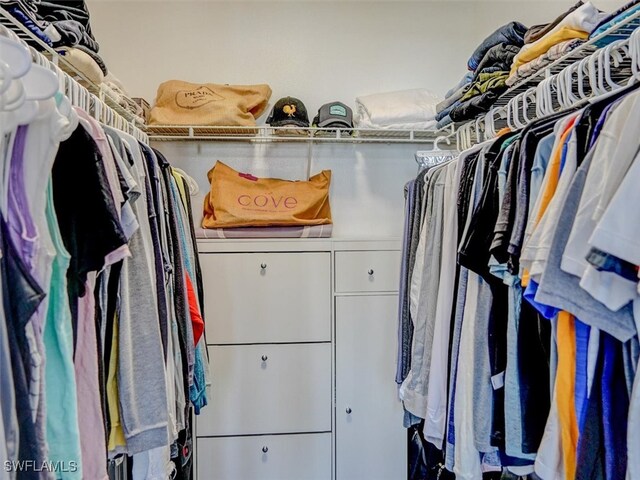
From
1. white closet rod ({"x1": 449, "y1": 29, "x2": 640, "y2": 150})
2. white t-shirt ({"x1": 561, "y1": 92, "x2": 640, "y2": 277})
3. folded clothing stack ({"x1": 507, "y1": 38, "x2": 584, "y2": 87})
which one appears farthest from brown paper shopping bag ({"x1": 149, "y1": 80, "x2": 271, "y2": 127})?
white t-shirt ({"x1": 561, "y1": 92, "x2": 640, "y2": 277})

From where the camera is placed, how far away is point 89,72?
4.52 ft

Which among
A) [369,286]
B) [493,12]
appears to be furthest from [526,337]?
[493,12]

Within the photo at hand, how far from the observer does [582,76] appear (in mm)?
1051

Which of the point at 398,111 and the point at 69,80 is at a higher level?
the point at 398,111

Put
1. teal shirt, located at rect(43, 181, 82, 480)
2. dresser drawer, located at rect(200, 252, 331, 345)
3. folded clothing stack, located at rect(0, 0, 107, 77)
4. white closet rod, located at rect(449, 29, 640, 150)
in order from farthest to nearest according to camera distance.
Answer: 1. dresser drawer, located at rect(200, 252, 331, 345)
2. folded clothing stack, located at rect(0, 0, 107, 77)
3. white closet rod, located at rect(449, 29, 640, 150)
4. teal shirt, located at rect(43, 181, 82, 480)

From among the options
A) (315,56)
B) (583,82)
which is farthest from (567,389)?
(315,56)

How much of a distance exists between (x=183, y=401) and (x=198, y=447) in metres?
0.88

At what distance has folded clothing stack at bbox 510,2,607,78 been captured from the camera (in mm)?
1175

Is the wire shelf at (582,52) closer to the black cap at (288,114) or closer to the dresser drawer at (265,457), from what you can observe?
the black cap at (288,114)

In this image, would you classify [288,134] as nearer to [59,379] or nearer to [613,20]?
[613,20]

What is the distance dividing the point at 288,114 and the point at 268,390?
4.13 feet

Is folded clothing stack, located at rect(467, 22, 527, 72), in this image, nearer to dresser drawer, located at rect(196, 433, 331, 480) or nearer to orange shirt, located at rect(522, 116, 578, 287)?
orange shirt, located at rect(522, 116, 578, 287)

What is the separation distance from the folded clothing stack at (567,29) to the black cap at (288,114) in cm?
100

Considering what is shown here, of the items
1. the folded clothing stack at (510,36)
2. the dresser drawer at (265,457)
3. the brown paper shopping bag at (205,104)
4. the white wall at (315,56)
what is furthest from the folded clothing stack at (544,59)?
the dresser drawer at (265,457)
